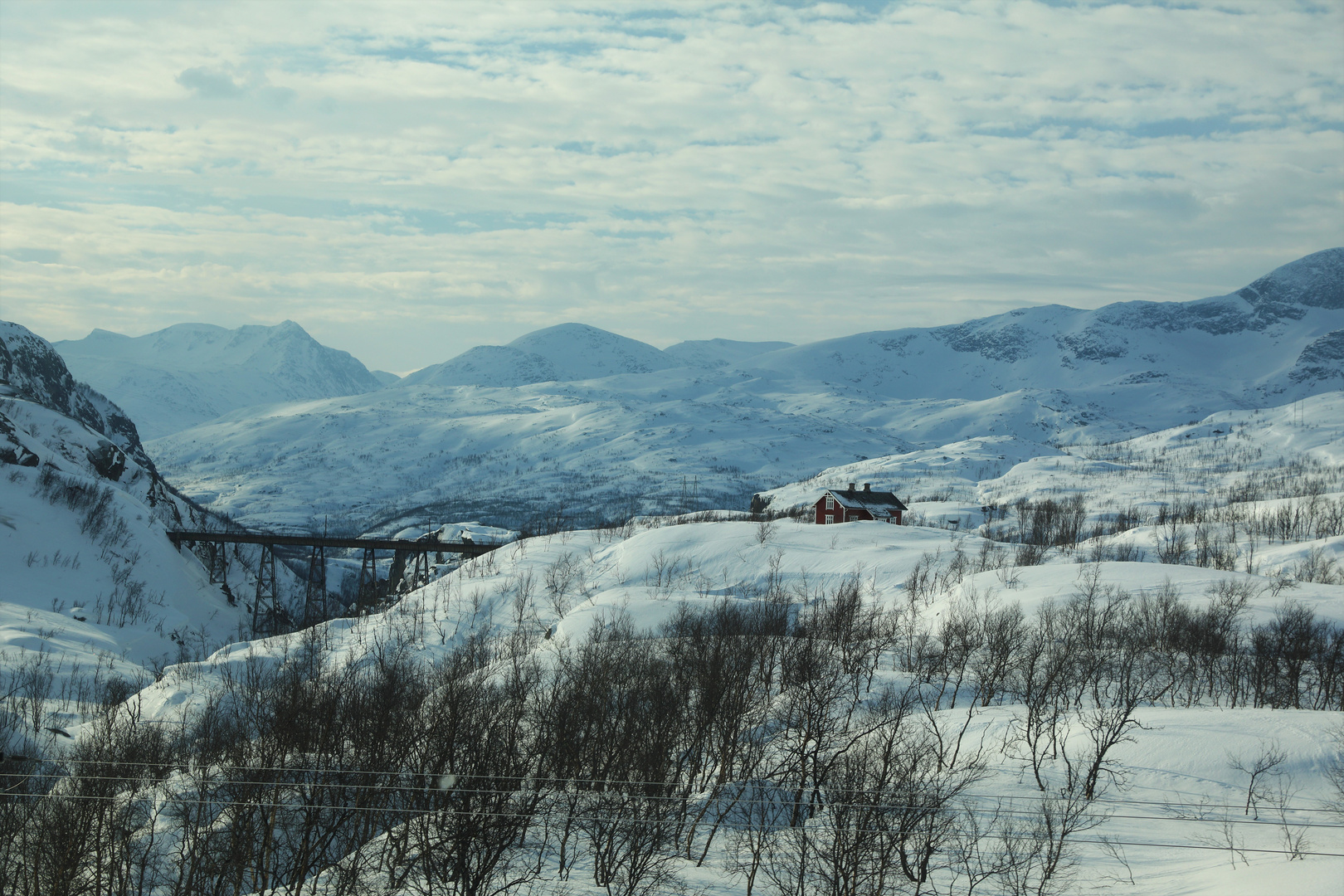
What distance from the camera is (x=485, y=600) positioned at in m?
77.9

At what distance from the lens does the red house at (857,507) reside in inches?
4269

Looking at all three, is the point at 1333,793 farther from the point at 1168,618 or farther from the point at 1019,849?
the point at 1168,618

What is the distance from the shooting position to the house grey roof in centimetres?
10900

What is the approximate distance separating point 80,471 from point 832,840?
98258mm

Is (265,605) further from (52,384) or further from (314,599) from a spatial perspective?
(52,384)

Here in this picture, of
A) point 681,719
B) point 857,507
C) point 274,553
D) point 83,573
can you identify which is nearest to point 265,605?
point 274,553

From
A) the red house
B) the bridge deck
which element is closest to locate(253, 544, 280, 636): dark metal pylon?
the bridge deck

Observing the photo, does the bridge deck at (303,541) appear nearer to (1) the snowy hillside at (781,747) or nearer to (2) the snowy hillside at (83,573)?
(2) the snowy hillside at (83,573)

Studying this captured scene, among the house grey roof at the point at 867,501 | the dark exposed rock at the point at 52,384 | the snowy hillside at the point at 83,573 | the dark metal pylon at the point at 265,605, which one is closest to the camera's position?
the snowy hillside at the point at 83,573

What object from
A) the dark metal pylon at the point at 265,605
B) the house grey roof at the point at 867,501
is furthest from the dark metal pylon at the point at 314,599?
the house grey roof at the point at 867,501

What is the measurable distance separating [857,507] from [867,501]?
256 cm

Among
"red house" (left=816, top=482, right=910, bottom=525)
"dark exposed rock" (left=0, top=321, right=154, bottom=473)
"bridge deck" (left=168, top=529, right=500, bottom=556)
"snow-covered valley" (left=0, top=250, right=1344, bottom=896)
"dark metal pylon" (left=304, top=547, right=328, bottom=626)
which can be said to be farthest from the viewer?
"dark exposed rock" (left=0, top=321, right=154, bottom=473)

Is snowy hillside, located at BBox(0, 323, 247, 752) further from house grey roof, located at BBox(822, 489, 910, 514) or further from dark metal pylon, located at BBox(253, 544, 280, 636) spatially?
house grey roof, located at BBox(822, 489, 910, 514)

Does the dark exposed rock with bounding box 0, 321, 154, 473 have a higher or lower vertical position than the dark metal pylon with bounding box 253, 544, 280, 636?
higher
